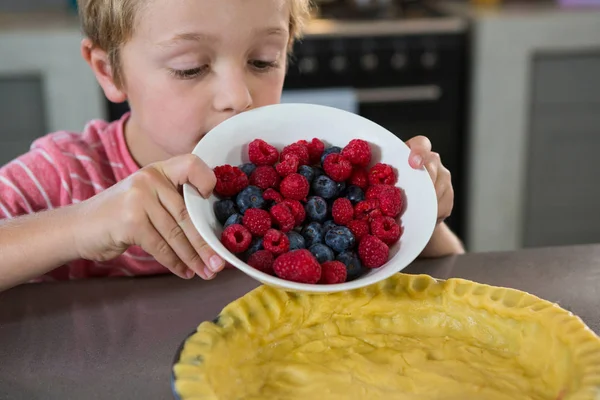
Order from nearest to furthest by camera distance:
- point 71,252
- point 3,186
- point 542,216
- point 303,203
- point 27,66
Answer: point 303,203 → point 71,252 → point 3,186 → point 27,66 → point 542,216

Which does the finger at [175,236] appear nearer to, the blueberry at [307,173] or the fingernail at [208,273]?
the fingernail at [208,273]

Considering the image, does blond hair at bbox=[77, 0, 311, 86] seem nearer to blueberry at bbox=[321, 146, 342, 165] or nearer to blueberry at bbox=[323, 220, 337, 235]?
blueberry at bbox=[321, 146, 342, 165]

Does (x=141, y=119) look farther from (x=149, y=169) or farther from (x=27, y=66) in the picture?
(x=27, y=66)

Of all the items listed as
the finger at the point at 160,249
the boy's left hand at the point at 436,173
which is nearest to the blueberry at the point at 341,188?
the boy's left hand at the point at 436,173

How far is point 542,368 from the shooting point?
78 centimetres

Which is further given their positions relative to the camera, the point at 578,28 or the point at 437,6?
the point at 437,6

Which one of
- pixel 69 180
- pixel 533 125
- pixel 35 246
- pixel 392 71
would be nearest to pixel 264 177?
pixel 35 246

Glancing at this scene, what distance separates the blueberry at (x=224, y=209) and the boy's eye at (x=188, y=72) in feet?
0.92

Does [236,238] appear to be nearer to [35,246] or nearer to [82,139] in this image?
[35,246]

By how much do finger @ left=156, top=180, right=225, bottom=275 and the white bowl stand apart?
4 centimetres

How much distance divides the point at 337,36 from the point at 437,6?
66cm

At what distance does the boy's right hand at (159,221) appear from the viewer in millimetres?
866

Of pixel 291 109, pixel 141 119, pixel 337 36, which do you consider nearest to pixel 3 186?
pixel 141 119

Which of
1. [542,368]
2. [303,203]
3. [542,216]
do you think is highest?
[303,203]
